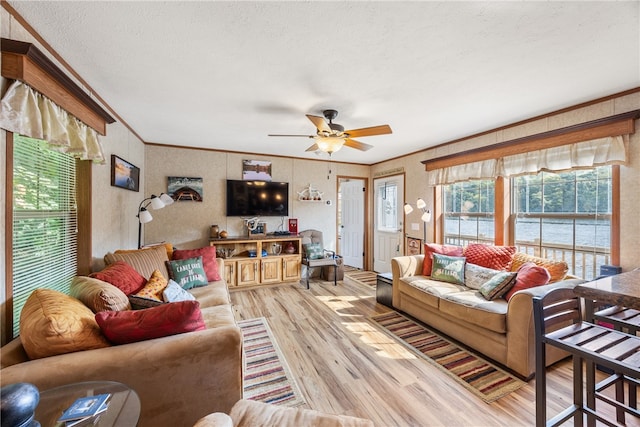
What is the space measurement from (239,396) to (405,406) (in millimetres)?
1120

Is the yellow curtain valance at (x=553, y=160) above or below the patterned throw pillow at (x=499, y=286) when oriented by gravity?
above

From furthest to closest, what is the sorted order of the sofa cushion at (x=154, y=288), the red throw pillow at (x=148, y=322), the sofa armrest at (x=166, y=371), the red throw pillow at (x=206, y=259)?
the red throw pillow at (x=206, y=259) → the sofa cushion at (x=154, y=288) → the red throw pillow at (x=148, y=322) → the sofa armrest at (x=166, y=371)

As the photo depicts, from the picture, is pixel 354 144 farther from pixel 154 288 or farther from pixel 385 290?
pixel 154 288

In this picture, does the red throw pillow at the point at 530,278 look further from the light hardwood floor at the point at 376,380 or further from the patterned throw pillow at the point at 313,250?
the patterned throw pillow at the point at 313,250

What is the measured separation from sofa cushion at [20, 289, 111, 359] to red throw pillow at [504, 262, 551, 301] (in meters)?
3.12

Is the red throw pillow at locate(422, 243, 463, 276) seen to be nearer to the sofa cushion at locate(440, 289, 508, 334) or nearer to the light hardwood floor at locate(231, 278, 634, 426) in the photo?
the sofa cushion at locate(440, 289, 508, 334)

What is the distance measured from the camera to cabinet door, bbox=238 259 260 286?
14.1 feet

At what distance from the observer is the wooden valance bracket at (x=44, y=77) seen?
4.59 ft

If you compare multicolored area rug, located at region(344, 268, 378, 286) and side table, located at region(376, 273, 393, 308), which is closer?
side table, located at region(376, 273, 393, 308)

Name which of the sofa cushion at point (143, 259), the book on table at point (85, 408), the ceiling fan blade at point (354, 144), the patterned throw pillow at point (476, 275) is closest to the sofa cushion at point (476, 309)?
the patterned throw pillow at point (476, 275)

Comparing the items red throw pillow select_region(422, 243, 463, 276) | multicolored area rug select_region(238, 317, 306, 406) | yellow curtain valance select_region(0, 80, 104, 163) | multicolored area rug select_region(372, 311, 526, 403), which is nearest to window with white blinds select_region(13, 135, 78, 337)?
yellow curtain valance select_region(0, 80, 104, 163)

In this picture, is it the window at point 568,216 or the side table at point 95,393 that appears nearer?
the side table at point 95,393

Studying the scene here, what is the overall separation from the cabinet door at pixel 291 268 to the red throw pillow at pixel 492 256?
270 cm

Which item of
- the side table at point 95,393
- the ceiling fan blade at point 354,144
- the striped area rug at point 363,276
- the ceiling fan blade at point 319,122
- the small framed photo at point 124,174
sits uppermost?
the ceiling fan blade at point 319,122
